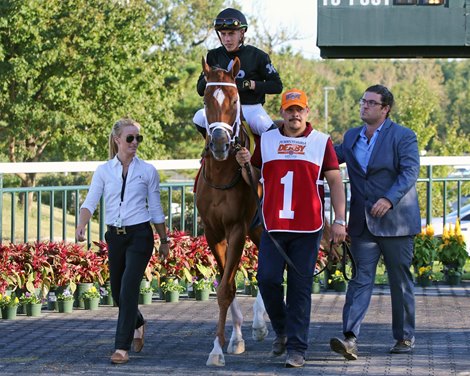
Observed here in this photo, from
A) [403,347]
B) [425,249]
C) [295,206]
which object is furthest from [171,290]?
[295,206]

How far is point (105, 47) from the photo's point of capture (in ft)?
119

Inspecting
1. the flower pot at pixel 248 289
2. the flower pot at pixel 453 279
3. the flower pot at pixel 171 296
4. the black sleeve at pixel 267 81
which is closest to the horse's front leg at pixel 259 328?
the black sleeve at pixel 267 81

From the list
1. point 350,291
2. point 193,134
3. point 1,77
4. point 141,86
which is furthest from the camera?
point 193,134

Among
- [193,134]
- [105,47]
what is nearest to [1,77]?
[105,47]

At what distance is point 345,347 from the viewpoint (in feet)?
26.3

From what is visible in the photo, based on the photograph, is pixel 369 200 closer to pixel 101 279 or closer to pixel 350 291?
pixel 350 291

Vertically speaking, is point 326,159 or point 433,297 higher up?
point 326,159

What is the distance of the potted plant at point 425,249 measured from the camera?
13281 millimetres

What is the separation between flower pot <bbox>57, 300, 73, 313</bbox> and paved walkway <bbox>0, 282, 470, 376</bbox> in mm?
104

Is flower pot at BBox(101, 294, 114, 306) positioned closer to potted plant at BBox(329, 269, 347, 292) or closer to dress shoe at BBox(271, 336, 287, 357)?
potted plant at BBox(329, 269, 347, 292)

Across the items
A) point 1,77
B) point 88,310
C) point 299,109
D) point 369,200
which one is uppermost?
point 1,77

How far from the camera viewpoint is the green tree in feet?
116

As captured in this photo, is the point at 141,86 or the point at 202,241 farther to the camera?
the point at 141,86

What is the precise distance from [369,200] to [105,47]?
94.4 ft
